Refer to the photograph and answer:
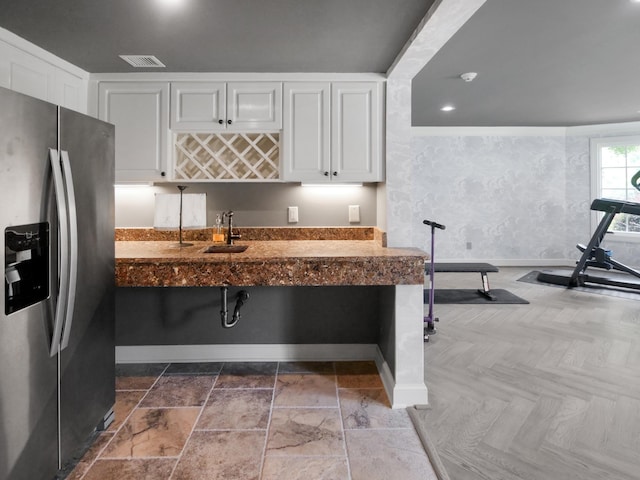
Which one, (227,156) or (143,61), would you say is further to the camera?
(227,156)

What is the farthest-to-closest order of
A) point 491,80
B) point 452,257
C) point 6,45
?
1. point 452,257
2. point 491,80
3. point 6,45

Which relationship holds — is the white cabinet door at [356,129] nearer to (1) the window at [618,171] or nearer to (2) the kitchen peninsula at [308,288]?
(2) the kitchen peninsula at [308,288]

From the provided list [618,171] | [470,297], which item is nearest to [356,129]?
[470,297]

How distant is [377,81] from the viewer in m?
2.62

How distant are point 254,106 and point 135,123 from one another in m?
0.84

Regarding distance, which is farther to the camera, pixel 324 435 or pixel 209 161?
pixel 209 161

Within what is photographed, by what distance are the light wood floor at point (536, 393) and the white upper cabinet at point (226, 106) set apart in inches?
85.0

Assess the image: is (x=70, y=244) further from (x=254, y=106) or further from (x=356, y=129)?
(x=356, y=129)

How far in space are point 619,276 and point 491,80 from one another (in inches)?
149

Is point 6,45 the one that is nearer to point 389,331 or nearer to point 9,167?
point 9,167

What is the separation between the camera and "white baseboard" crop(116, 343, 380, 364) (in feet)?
9.06

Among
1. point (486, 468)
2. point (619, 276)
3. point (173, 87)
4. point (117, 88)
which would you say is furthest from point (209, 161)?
point (619, 276)

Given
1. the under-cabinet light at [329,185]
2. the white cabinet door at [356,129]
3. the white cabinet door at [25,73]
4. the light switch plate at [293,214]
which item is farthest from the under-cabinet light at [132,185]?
A: the white cabinet door at [356,129]

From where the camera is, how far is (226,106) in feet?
8.62
